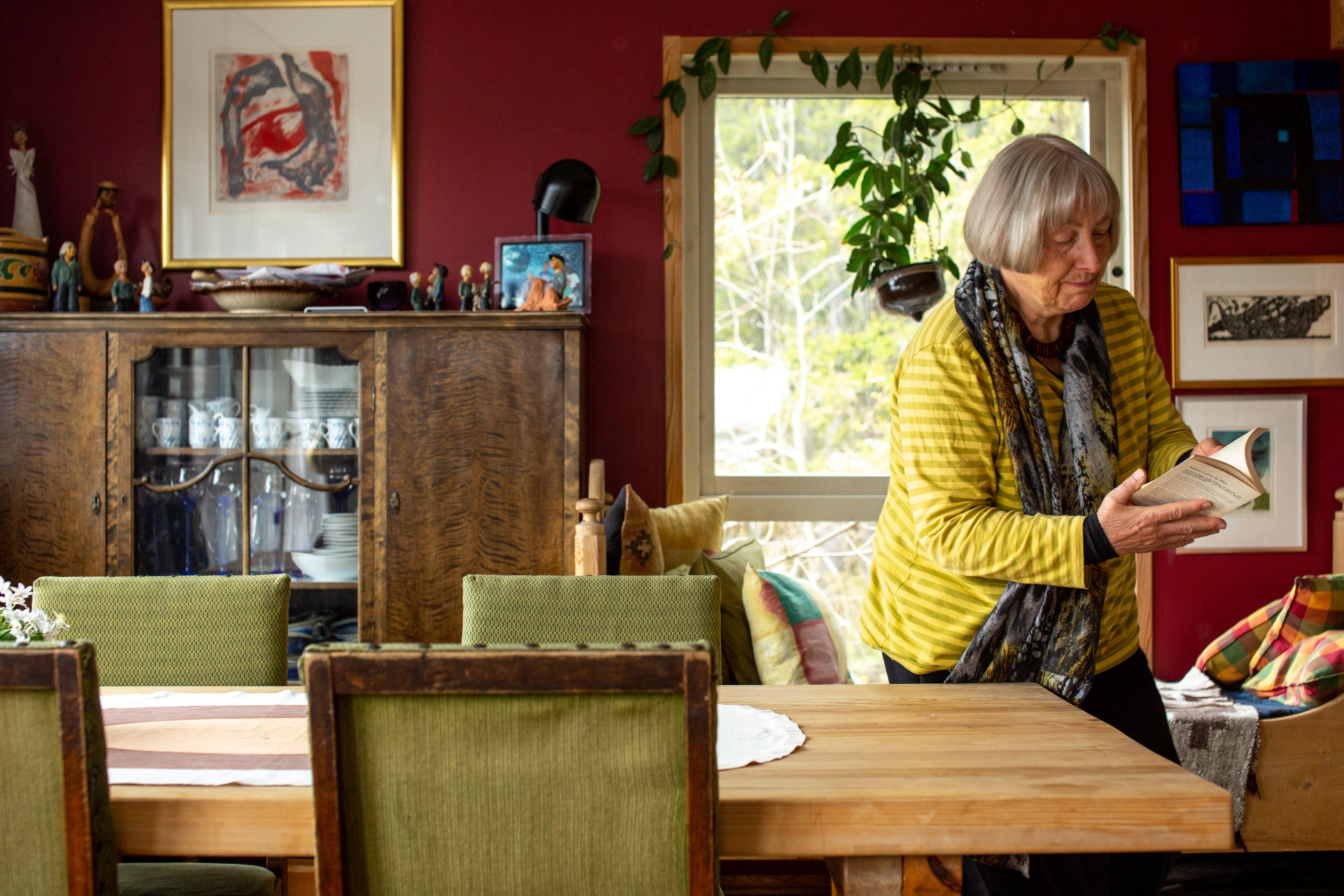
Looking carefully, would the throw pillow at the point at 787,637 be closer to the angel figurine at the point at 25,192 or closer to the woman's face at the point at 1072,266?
the woman's face at the point at 1072,266

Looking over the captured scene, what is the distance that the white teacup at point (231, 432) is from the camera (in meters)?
2.82

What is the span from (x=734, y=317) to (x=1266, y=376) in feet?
5.33

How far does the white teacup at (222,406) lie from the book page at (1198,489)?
2333mm

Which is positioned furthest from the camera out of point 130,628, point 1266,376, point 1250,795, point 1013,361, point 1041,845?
point 1266,376

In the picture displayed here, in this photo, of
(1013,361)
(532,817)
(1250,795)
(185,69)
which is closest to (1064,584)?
(1013,361)

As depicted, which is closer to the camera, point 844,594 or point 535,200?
point 535,200

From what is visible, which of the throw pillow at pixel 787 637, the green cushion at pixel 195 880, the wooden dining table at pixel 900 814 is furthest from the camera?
the throw pillow at pixel 787 637

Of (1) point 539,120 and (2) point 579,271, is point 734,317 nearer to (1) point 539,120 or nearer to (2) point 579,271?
(2) point 579,271

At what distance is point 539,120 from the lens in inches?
122

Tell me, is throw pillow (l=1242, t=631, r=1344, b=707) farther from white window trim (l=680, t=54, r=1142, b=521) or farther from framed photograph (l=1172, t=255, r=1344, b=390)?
white window trim (l=680, t=54, r=1142, b=521)

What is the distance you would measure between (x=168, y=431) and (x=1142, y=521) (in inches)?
97.3

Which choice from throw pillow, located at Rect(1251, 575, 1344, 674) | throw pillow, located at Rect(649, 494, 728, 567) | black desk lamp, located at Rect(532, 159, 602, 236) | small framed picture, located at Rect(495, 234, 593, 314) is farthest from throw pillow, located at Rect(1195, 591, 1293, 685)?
black desk lamp, located at Rect(532, 159, 602, 236)

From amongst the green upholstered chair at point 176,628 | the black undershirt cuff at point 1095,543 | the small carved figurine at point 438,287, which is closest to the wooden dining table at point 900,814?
the black undershirt cuff at point 1095,543

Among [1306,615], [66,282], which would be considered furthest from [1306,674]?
[66,282]
